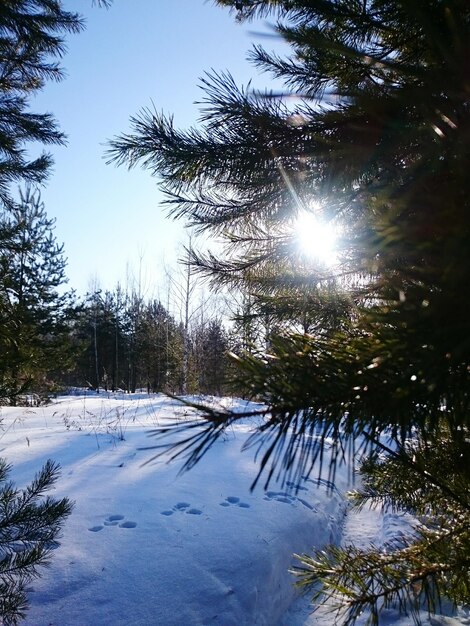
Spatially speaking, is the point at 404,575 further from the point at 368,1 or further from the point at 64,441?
the point at 64,441

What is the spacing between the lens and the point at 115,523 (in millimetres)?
3254

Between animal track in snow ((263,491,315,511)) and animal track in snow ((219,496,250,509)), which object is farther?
animal track in snow ((263,491,315,511))

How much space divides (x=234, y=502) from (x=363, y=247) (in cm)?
346

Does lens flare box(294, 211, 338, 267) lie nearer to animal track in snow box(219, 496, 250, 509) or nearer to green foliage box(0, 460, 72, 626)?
green foliage box(0, 460, 72, 626)

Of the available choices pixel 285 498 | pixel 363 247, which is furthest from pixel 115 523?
pixel 363 247

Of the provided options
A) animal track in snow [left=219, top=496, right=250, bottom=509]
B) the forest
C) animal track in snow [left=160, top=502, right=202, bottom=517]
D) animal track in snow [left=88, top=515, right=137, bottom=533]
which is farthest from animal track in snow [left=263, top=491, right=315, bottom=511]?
animal track in snow [left=88, top=515, right=137, bottom=533]

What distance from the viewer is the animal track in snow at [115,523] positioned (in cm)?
316

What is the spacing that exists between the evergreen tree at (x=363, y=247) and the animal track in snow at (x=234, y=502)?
6.64ft

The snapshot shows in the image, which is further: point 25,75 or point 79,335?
point 79,335

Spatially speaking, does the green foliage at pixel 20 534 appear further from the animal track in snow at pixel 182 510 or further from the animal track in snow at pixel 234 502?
the animal track in snow at pixel 234 502

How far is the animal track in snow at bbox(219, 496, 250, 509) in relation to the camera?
12.5 feet

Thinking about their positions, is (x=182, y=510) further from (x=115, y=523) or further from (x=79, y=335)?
(x=79, y=335)

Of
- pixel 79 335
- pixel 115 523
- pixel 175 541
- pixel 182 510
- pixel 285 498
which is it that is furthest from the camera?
pixel 79 335

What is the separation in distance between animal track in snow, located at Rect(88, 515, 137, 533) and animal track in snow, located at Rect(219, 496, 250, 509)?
94cm
